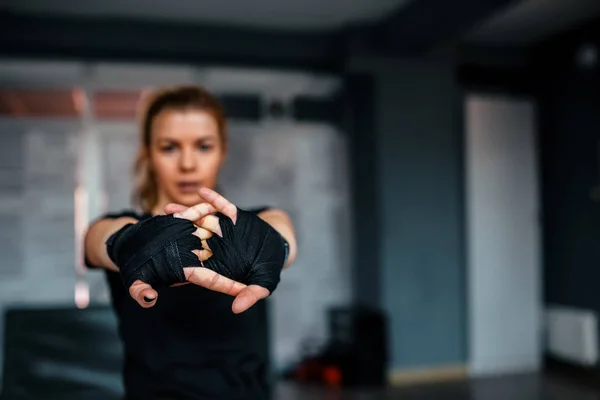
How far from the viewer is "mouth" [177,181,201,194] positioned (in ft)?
3.43

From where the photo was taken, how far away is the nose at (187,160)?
102cm

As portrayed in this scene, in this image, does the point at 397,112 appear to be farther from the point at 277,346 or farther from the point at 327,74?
the point at 277,346

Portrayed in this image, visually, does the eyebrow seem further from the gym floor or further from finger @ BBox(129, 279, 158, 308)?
the gym floor

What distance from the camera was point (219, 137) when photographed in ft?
3.54

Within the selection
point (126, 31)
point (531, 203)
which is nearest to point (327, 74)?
point (126, 31)

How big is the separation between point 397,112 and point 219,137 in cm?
391

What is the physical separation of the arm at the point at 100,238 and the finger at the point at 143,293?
11.4 inches

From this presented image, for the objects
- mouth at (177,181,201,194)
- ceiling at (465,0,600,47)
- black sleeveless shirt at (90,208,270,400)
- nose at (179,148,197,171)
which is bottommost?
black sleeveless shirt at (90,208,270,400)

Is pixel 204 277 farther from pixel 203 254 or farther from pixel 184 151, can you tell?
pixel 184 151

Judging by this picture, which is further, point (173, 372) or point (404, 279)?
point (404, 279)

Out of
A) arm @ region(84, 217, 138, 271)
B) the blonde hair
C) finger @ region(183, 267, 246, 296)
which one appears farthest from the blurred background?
finger @ region(183, 267, 246, 296)

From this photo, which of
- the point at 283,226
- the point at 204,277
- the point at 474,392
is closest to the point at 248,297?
the point at 204,277

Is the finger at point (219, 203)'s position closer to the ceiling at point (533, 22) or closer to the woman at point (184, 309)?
the woman at point (184, 309)

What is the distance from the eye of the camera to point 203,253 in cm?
74
